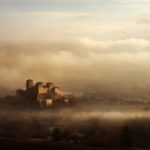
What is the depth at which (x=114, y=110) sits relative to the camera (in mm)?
86062

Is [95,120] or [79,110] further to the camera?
[79,110]

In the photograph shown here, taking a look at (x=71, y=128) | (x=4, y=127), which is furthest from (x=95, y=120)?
(x=4, y=127)

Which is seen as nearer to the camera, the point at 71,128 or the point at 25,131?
the point at 25,131

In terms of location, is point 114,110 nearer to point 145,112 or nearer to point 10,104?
point 145,112

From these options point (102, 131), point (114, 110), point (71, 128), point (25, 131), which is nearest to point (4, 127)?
point (25, 131)

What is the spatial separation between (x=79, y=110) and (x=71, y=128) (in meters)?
16.2

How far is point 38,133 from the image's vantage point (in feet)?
203

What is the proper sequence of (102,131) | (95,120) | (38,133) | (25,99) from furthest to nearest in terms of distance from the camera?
(25,99), (95,120), (102,131), (38,133)

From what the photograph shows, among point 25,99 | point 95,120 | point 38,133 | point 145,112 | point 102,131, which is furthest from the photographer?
point 25,99

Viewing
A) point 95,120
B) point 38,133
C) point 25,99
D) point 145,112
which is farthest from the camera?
point 25,99

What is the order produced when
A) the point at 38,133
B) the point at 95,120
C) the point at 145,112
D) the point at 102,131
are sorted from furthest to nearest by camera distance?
the point at 145,112
the point at 95,120
the point at 102,131
the point at 38,133

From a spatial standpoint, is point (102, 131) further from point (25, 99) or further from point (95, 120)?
point (25, 99)

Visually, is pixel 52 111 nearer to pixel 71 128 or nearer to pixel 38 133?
pixel 71 128

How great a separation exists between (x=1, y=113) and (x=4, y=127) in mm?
12437
